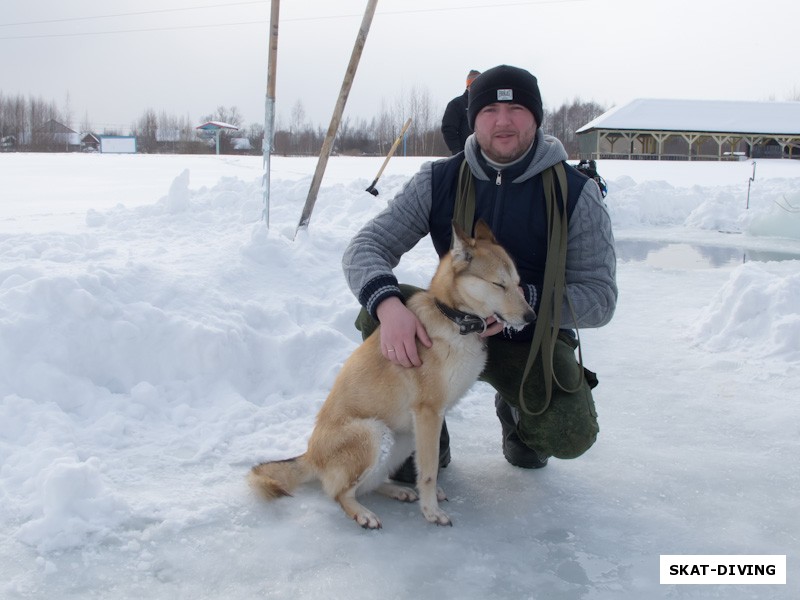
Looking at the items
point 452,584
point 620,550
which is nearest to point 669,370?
point 620,550

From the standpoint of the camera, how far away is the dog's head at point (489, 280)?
7.75 feet

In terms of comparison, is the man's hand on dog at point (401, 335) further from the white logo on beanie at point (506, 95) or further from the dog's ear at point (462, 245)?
the white logo on beanie at point (506, 95)

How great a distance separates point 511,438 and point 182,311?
2.01 m

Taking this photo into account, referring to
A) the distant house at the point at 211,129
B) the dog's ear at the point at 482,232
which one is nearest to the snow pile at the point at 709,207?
the dog's ear at the point at 482,232

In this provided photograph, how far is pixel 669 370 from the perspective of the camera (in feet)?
13.4

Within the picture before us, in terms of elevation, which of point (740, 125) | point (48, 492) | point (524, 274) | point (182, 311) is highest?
point (740, 125)

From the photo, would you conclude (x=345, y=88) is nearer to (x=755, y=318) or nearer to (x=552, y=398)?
(x=755, y=318)

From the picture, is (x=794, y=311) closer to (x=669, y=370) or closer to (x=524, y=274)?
(x=669, y=370)

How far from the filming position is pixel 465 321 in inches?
95.0

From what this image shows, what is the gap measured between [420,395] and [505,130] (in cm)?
112

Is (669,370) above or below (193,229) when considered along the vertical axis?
below

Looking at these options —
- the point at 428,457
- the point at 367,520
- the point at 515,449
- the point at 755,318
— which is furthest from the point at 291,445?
the point at 755,318

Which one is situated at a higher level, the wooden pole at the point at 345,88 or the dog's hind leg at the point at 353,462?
the wooden pole at the point at 345,88

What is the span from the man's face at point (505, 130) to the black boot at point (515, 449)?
1105 millimetres
